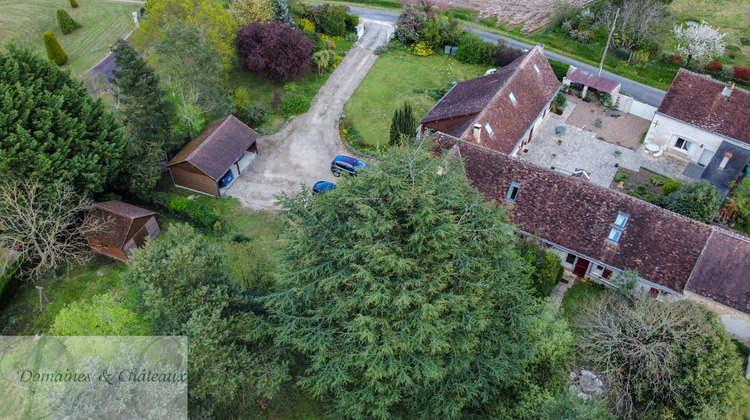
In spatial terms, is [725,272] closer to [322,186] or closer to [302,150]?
[322,186]

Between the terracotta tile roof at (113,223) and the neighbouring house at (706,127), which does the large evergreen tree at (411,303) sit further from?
the neighbouring house at (706,127)

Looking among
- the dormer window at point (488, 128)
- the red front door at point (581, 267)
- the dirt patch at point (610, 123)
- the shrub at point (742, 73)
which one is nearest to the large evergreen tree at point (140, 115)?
the dormer window at point (488, 128)

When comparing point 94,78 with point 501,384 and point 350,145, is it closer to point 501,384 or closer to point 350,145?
point 350,145

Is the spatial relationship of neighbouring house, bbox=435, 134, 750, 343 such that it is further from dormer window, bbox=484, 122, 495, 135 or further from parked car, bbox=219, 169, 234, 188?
parked car, bbox=219, 169, 234, 188

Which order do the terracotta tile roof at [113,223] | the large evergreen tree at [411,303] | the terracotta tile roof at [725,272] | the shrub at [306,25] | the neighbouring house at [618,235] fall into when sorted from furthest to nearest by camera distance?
the shrub at [306,25] < the terracotta tile roof at [113,223] < the neighbouring house at [618,235] < the terracotta tile roof at [725,272] < the large evergreen tree at [411,303]

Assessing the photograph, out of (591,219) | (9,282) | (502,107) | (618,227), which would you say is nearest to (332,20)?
(502,107)

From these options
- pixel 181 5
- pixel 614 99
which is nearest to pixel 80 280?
pixel 181 5
